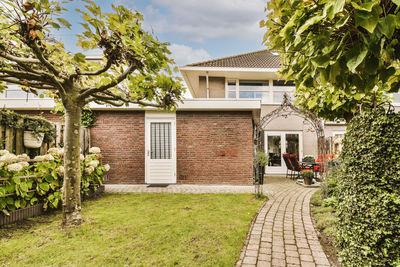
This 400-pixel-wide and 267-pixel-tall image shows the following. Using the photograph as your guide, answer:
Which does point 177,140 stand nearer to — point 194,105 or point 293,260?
point 194,105

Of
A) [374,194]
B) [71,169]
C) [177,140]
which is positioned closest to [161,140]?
[177,140]

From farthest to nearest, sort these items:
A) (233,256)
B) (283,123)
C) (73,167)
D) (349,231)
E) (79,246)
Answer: (283,123) < (73,167) < (79,246) < (233,256) < (349,231)

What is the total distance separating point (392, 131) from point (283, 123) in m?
10.7

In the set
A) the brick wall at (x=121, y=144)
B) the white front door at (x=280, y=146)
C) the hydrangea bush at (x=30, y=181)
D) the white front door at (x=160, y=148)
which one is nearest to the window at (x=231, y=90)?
the white front door at (x=280, y=146)

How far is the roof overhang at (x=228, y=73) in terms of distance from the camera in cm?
1114

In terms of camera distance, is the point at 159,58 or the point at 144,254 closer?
the point at 144,254

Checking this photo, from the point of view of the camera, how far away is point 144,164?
8.38m

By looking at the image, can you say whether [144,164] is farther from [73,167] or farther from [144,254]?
[144,254]

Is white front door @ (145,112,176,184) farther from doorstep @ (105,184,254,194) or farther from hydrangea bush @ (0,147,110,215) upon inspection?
hydrangea bush @ (0,147,110,215)

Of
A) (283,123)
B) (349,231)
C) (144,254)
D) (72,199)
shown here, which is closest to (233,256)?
(144,254)

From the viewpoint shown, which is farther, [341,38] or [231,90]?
[231,90]

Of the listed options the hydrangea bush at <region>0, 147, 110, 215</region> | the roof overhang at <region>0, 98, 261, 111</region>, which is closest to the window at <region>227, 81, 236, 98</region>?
the roof overhang at <region>0, 98, 261, 111</region>

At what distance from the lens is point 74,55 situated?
2834mm

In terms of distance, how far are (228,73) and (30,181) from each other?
388 inches
